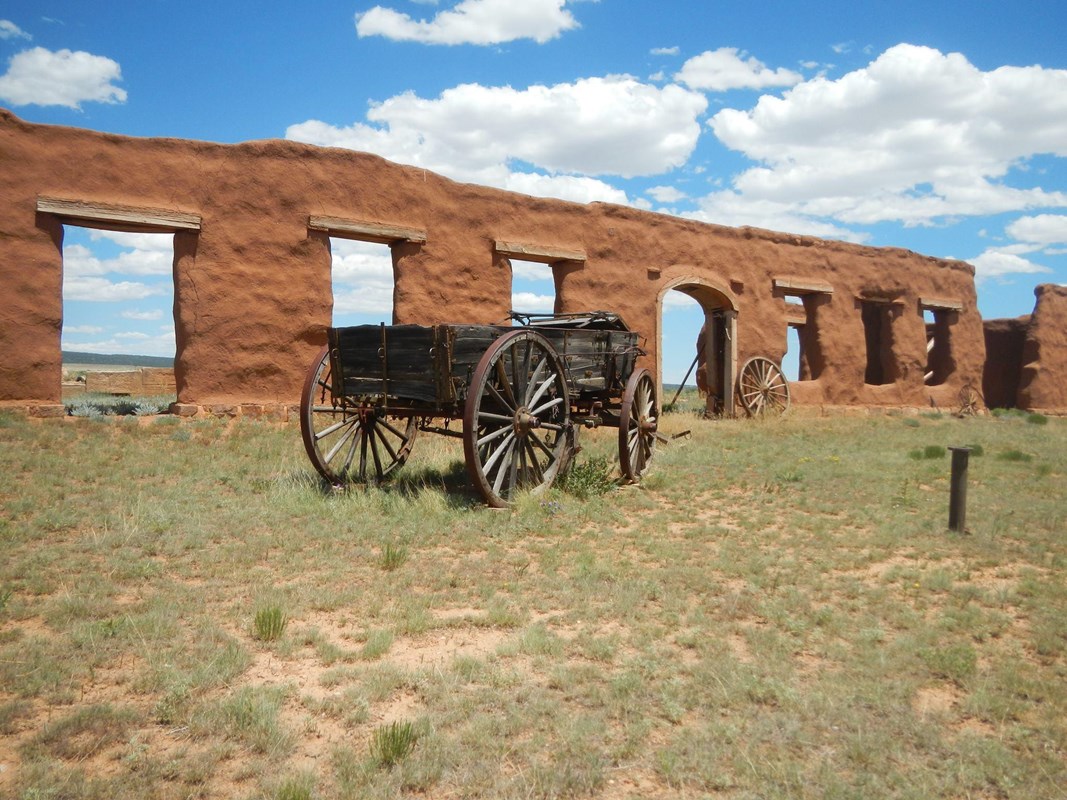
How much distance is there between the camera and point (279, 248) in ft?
35.4

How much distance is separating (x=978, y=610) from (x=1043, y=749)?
5.37ft

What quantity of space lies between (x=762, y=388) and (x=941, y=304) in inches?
276

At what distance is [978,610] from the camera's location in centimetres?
445

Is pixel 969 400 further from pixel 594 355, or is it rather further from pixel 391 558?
pixel 391 558

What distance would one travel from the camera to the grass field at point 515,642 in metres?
2.68

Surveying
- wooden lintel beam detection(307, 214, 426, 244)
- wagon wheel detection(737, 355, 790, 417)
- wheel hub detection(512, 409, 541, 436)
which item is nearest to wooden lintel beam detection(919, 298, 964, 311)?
wagon wheel detection(737, 355, 790, 417)

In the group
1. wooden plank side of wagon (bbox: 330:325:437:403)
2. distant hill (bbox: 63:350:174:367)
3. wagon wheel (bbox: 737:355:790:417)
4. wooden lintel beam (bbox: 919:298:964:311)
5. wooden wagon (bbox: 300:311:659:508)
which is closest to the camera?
wooden wagon (bbox: 300:311:659:508)

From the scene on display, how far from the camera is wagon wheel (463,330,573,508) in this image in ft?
19.5

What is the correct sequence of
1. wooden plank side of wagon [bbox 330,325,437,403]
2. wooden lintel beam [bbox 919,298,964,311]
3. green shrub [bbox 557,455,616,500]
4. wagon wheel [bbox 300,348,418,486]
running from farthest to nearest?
wooden lintel beam [bbox 919,298,964,311] < green shrub [bbox 557,455,616,500] < wagon wheel [bbox 300,348,418,486] < wooden plank side of wagon [bbox 330,325,437,403]

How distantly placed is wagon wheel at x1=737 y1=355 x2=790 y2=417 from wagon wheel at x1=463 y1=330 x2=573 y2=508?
28.9ft

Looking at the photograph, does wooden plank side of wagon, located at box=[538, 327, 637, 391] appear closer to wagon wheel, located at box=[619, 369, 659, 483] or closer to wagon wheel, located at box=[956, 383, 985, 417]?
wagon wheel, located at box=[619, 369, 659, 483]

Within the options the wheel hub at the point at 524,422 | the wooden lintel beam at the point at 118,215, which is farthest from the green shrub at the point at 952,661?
the wooden lintel beam at the point at 118,215

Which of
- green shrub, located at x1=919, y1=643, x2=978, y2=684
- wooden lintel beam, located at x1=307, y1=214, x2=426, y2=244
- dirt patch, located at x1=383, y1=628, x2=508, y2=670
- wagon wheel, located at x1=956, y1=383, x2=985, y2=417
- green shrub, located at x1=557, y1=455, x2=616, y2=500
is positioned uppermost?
wooden lintel beam, located at x1=307, y1=214, x2=426, y2=244

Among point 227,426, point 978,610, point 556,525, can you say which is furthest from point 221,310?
point 978,610
